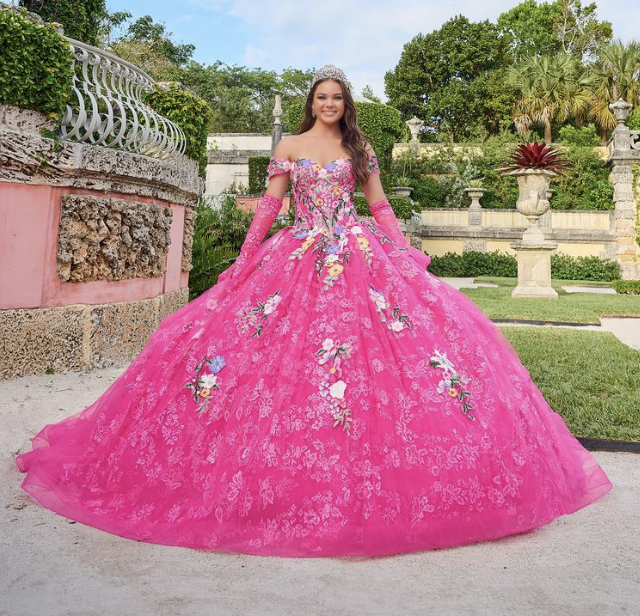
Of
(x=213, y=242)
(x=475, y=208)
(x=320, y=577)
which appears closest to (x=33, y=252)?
(x=320, y=577)

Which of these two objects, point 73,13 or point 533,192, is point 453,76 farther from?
point 73,13

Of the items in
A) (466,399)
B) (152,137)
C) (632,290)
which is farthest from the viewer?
(632,290)

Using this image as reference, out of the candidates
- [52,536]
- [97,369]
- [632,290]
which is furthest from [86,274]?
[632,290]

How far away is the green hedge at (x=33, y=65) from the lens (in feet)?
13.2

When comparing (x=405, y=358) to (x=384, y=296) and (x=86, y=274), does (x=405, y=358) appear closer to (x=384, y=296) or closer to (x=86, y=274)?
(x=384, y=296)

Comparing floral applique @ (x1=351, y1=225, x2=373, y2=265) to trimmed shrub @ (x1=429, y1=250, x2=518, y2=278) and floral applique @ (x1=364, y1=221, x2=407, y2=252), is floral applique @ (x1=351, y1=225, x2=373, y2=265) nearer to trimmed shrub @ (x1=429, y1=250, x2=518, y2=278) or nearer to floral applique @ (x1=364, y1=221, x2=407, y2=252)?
floral applique @ (x1=364, y1=221, x2=407, y2=252)

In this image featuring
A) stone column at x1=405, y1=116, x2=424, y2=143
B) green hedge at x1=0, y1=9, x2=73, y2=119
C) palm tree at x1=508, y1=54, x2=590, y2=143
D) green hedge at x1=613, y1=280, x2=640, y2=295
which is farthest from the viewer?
stone column at x1=405, y1=116, x2=424, y2=143

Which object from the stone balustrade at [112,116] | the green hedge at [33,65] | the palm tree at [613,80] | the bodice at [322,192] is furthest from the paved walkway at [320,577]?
the palm tree at [613,80]

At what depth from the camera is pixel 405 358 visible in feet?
7.49

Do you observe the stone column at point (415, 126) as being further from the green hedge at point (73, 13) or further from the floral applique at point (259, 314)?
the floral applique at point (259, 314)

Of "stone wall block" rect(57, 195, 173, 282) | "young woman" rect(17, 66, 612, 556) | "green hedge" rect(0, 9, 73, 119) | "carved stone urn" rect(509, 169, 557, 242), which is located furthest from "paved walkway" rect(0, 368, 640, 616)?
"carved stone urn" rect(509, 169, 557, 242)

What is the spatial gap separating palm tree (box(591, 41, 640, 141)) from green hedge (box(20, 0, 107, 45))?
22.6m

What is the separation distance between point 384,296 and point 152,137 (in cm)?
354

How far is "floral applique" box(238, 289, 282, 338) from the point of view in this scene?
97.0 inches
